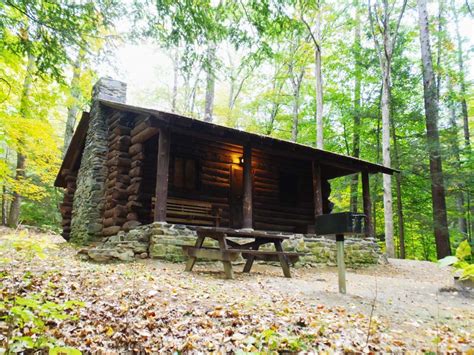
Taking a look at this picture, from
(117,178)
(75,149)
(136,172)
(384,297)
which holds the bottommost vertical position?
(384,297)

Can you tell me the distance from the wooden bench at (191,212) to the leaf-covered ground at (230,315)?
484 cm

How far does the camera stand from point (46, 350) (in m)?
2.80

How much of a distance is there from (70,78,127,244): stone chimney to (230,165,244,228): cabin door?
466 cm

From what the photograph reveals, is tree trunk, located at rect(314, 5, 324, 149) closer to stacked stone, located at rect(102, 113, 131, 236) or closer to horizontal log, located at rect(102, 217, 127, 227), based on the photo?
A: stacked stone, located at rect(102, 113, 131, 236)

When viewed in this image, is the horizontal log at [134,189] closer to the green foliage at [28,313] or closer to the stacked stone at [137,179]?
the stacked stone at [137,179]

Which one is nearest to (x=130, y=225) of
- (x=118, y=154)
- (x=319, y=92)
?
(x=118, y=154)

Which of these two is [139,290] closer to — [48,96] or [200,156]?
[48,96]

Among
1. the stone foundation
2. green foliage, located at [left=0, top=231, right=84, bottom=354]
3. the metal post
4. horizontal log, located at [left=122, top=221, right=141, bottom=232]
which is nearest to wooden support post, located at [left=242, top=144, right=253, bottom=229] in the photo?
the stone foundation

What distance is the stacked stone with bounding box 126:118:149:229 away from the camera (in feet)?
32.8

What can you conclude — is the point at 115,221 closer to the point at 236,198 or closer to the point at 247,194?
the point at 247,194

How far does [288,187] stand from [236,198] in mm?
2707

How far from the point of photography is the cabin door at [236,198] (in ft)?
40.4

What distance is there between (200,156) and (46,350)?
9.37 metres

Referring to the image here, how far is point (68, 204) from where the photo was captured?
14.8 m
